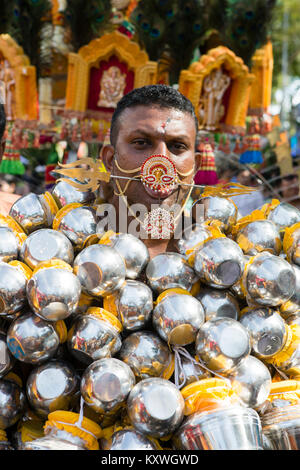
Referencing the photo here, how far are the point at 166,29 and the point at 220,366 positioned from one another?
18.0ft

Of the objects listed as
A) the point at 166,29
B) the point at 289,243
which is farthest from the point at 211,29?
the point at 289,243

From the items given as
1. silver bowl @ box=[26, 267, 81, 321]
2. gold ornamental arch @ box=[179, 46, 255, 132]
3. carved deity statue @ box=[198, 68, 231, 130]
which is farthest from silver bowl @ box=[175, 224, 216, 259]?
carved deity statue @ box=[198, 68, 231, 130]

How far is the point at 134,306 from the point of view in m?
2.08

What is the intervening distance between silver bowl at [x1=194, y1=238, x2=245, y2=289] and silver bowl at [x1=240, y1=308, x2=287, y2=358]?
185 millimetres

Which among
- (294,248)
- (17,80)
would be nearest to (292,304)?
(294,248)

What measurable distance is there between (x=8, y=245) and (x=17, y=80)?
4431mm

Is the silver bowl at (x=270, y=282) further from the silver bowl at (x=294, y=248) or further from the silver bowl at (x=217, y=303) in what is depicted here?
the silver bowl at (x=294, y=248)

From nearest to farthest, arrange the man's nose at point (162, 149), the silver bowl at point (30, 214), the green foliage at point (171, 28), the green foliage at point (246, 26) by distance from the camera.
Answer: the silver bowl at point (30, 214)
the man's nose at point (162, 149)
the green foliage at point (171, 28)
the green foliage at point (246, 26)

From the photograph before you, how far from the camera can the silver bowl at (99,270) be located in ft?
6.75

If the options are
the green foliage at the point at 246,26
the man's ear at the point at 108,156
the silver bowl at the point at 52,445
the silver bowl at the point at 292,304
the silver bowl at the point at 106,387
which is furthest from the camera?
the green foliage at the point at 246,26

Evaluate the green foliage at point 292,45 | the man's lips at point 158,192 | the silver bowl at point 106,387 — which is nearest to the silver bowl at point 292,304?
the man's lips at point 158,192

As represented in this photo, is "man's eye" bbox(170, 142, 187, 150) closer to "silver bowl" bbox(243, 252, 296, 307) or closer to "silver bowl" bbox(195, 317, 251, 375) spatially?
"silver bowl" bbox(243, 252, 296, 307)

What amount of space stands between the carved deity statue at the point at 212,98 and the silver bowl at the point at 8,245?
4.70 meters

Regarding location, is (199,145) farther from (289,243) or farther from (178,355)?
(178,355)
